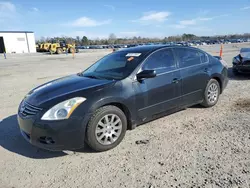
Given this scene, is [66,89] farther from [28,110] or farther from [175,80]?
[175,80]

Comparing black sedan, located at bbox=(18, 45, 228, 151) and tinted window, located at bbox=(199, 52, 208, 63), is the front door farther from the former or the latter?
tinted window, located at bbox=(199, 52, 208, 63)

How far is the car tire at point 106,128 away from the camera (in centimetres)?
319

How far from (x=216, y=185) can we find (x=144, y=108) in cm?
171

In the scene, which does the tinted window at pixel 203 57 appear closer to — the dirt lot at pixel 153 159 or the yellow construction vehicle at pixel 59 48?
the dirt lot at pixel 153 159

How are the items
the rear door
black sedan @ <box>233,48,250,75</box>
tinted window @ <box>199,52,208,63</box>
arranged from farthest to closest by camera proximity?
black sedan @ <box>233,48,250,75</box> → tinted window @ <box>199,52,208,63</box> → the rear door

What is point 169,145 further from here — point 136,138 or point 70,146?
point 70,146

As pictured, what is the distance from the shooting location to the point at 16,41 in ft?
156

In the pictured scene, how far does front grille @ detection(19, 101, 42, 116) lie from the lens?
10.2 feet

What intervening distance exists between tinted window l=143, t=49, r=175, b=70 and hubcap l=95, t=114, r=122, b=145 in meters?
1.16

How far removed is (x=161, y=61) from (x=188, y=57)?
0.88 m

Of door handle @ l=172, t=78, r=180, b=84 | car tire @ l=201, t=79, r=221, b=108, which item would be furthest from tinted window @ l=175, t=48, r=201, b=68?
car tire @ l=201, t=79, r=221, b=108

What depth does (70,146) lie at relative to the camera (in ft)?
10.2

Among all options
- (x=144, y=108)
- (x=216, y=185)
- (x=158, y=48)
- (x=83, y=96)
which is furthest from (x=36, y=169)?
(x=158, y=48)

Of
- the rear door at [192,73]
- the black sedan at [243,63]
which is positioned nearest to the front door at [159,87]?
the rear door at [192,73]
